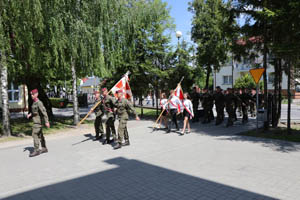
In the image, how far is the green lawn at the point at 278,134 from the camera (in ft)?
29.6

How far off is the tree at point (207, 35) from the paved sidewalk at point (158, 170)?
9944mm

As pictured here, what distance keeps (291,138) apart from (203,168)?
15.7 ft

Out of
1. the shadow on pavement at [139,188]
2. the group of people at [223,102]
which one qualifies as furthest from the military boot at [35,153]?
the group of people at [223,102]

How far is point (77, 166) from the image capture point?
6539 millimetres

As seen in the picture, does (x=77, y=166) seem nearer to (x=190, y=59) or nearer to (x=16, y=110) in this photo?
(x=190, y=59)

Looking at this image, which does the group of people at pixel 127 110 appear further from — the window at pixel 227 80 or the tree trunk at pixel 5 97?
the window at pixel 227 80

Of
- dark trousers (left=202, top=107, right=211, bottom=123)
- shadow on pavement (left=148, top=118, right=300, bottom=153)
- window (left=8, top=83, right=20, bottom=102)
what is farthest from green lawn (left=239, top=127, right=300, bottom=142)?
window (left=8, top=83, right=20, bottom=102)

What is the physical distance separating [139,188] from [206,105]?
30.3ft

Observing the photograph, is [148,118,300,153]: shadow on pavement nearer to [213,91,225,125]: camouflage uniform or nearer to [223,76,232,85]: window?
[213,91,225,125]: camouflage uniform

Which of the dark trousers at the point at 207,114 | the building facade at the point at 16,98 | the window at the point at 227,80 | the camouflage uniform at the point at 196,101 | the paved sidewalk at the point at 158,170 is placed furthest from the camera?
the window at the point at 227,80

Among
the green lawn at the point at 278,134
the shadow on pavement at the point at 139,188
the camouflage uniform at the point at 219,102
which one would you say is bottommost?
the shadow on pavement at the point at 139,188

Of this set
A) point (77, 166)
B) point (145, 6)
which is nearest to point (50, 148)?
point (77, 166)

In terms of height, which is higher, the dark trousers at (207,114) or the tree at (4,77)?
the tree at (4,77)

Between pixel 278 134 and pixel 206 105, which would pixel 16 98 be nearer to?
pixel 206 105
